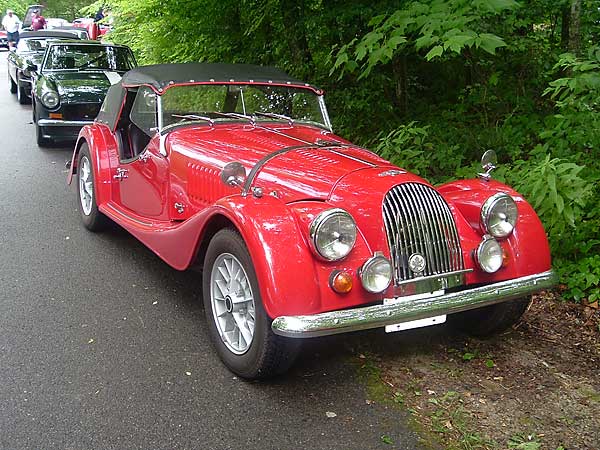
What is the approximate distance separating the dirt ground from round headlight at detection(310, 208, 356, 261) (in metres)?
0.84

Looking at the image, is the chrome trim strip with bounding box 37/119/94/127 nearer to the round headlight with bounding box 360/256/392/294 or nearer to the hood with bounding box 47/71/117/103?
the hood with bounding box 47/71/117/103

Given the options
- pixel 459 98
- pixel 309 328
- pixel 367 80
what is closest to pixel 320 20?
pixel 367 80

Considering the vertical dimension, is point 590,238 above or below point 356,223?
below

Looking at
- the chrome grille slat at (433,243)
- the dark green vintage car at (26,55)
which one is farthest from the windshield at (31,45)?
the chrome grille slat at (433,243)

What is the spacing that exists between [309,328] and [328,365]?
0.78 meters

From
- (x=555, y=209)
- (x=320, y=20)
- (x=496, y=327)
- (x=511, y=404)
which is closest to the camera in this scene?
(x=511, y=404)

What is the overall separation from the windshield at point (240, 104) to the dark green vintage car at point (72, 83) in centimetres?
515

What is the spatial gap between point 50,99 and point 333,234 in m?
7.61

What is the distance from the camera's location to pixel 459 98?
301 inches

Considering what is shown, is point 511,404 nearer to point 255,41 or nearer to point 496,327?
point 496,327

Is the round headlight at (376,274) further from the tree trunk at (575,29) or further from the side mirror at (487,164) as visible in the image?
the tree trunk at (575,29)

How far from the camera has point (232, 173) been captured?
398cm

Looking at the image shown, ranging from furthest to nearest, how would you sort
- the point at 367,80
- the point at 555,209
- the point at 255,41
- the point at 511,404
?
the point at 255,41 → the point at 367,80 → the point at 555,209 → the point at 511,404

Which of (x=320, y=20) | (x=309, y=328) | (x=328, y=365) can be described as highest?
(x=320, y=20)
